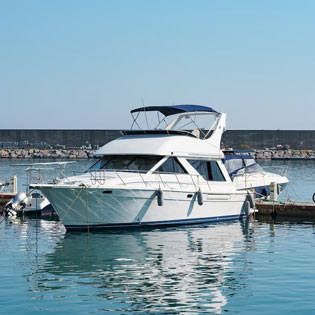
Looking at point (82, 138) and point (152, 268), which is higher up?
point (82, 138)

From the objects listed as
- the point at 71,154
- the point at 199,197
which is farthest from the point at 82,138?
the point at 199,197

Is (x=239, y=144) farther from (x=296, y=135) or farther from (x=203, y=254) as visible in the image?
(x=203, y=254)

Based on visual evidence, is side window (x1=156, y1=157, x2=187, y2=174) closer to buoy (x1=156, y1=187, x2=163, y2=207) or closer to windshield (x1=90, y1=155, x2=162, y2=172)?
windshield (x1=90, y1=155, x2=162, y2=172)

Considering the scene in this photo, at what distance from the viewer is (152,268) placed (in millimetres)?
16172

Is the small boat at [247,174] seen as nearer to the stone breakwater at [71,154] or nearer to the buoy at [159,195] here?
the buoy at [159,195]

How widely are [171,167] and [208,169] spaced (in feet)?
6.81

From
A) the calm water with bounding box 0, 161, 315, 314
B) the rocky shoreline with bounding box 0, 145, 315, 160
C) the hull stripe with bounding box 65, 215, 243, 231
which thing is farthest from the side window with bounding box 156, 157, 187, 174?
the rocky shoreline with bounding box 0, 145, 315, 160

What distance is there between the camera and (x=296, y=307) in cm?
1266

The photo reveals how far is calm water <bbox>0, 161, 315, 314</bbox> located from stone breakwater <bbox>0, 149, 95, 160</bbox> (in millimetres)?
67303

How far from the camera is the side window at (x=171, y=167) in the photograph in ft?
75.0

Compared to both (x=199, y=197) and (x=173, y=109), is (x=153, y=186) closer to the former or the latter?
(x=199, y=197)

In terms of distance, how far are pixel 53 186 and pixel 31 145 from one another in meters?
82.6

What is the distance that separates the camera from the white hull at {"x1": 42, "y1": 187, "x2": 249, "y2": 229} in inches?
824

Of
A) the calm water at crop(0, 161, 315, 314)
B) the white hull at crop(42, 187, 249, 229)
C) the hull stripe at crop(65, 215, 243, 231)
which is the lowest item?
the calm water at crop(0, 161, 315, 314)
